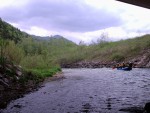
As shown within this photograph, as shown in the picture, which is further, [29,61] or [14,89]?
[29,61]

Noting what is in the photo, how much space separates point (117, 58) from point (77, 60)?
3602cm

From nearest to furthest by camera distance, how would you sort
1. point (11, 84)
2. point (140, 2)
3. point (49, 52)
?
1. point (140, 2)
2. point (11, 84)
3. point (49, 52)

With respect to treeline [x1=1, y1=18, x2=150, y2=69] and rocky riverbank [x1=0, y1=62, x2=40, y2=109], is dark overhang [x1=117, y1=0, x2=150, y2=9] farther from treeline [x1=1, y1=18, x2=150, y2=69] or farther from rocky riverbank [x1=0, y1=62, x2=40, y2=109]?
treeline [x1=1, y1=18, x2=150, y2=69]

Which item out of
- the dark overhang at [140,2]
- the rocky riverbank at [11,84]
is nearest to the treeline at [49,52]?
the rocky riverbank at [11,84]

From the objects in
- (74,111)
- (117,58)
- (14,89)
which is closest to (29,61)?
(14,89)

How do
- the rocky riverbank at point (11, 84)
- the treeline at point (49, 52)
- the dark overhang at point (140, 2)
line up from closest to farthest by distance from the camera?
the dark overhang at point (140, 2), the rocky riverbank at point (11, 84), the treeline at point (49, 52)

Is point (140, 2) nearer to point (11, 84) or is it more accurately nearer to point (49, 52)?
point (11, 84)

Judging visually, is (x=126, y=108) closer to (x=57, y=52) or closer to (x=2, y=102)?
(x=2, y=102)

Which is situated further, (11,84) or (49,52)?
(49,52)

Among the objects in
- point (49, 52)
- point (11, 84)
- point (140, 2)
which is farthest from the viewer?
point (49, 52)

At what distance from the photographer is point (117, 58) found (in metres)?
113

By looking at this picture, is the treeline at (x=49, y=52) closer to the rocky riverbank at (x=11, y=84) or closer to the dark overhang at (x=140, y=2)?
the rocky riverbank at (x=11, y=84)

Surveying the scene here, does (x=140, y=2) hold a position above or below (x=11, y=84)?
above

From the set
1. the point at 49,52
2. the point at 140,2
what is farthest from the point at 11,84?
the point at 49,52
